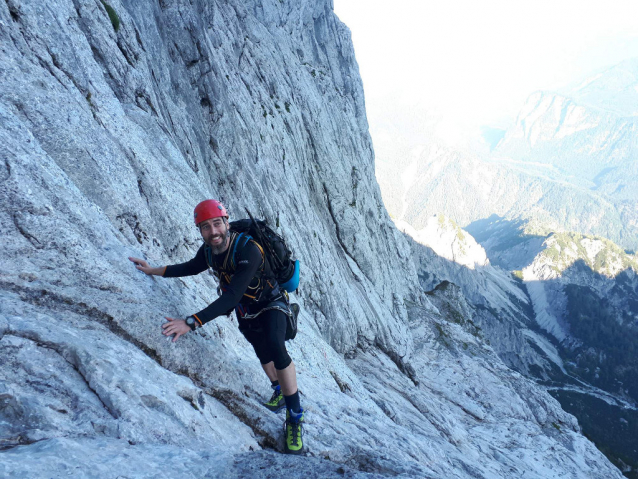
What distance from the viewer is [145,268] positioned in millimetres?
7953

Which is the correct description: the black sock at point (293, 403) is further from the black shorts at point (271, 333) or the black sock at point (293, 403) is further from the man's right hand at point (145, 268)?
the man's right hand at point (145, 268)

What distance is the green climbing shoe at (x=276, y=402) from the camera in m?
8.20

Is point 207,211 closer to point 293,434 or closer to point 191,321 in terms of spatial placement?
point 191,321

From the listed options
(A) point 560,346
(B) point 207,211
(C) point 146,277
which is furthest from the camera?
(A) point 560,346

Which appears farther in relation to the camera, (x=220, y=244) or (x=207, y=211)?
(x=220, y=244)

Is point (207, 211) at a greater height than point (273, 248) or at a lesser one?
greater

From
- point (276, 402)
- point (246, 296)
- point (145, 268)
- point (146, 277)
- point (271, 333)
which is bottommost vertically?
point (276, 402)

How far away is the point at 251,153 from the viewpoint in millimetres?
25484

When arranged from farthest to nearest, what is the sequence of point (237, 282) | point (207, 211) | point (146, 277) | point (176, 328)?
1. point (146, 277)
2. point (176, 328)
3. point (207, 211)
4. point (237, 282)

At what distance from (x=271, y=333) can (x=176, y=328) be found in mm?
1737

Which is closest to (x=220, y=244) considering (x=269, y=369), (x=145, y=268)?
(x=145, y=268)

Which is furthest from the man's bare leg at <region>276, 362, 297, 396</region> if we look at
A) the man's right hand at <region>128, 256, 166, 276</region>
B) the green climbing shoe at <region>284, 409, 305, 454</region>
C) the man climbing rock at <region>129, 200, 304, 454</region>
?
the man's right hand at <region>128, 256, 166, 276</region>

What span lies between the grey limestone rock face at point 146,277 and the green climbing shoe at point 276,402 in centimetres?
37

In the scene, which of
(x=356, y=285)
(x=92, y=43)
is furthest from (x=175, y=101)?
(x=356, y=285)
